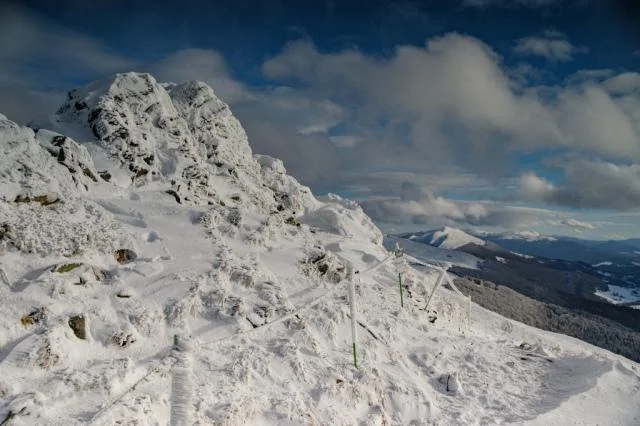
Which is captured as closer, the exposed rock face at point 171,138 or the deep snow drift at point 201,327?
the deep snow drift at point 201,327

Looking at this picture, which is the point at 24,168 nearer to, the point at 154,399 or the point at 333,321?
the point at 154,399

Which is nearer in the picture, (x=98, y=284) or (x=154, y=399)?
(x=154, y=399)

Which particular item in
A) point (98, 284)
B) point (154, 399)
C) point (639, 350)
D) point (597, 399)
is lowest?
point (639, 350)

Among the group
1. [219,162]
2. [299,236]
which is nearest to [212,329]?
[299,236]

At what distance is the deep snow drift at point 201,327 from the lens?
41.4ft

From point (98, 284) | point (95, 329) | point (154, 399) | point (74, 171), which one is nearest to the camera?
point (154, 399)

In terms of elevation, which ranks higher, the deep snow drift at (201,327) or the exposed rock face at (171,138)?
Result: the exposed rock face at (171,138)

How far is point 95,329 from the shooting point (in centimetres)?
1519

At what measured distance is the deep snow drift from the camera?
12.6 metres

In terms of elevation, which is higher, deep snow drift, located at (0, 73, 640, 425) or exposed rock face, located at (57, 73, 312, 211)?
exposed rock face, located at (57, 73, 312, 211)

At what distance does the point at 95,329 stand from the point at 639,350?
153 meters

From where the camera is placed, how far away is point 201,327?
1808 cm

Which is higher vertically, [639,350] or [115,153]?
[115,153]

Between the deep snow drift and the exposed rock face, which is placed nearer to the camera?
the deep snow drift
